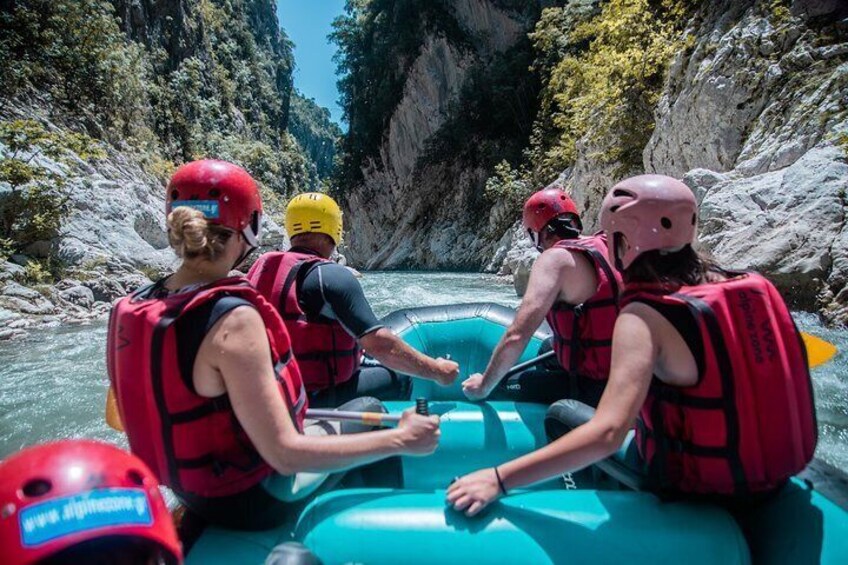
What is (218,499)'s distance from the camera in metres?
1.35

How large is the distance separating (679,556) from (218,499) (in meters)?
1.17

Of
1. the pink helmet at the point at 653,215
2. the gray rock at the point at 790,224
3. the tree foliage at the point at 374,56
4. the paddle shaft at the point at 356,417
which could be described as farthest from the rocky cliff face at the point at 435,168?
the pink helmet at the point at 653,215

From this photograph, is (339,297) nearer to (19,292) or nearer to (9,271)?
(19,292)

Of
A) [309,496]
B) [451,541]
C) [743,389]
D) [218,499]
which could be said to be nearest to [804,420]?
[743,389]

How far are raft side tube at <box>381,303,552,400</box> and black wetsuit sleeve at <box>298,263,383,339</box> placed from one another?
1.16 meters

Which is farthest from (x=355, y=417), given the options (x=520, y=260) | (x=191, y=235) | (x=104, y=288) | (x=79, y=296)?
(x=520, y=260)

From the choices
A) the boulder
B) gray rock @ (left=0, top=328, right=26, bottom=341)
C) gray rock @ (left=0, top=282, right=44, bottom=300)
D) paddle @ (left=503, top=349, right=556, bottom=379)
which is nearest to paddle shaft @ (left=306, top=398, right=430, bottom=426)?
paddle @ (left=503, top=349, right=556, bottom=379)

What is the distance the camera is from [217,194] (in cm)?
148

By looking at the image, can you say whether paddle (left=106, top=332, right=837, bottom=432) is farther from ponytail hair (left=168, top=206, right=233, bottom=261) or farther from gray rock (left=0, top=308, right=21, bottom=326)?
gray rock (left=0, top=308, right=21, bottom=326)

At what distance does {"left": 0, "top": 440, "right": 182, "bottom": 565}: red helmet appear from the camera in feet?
2.25

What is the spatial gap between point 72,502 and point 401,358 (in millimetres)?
1477

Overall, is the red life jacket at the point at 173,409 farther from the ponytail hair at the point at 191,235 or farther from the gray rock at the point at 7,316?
the gray rock at the point at 7,316

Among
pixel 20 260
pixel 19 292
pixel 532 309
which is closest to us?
pixel 532 309

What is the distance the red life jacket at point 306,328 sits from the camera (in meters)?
2.23
